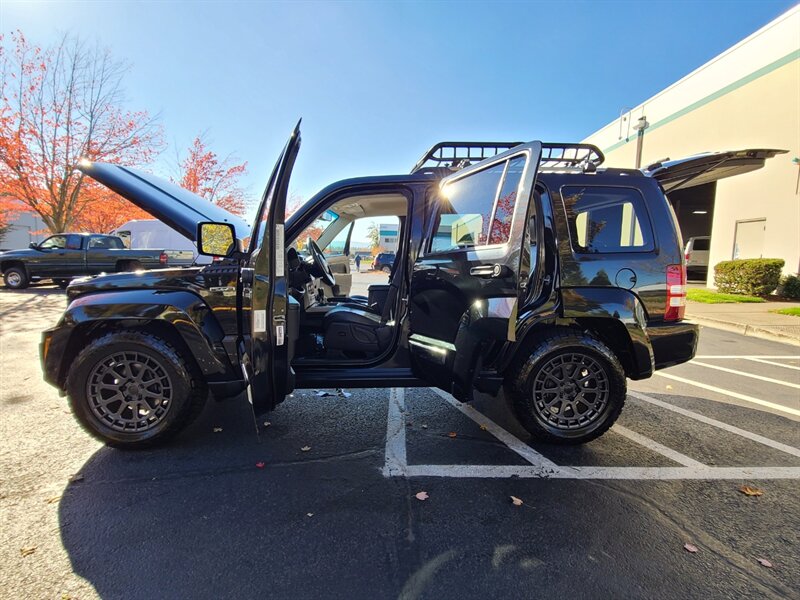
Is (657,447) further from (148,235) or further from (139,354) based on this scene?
(148,235)

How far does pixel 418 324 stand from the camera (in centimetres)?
315

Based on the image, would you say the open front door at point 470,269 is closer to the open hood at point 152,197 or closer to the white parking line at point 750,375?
the open hood at point 152,197

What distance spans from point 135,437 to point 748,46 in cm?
1889

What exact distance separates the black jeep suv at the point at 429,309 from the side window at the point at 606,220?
11 millimetres

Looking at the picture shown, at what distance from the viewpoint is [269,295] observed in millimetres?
2605

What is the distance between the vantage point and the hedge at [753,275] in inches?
460

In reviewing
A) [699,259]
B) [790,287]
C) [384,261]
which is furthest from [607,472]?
[699,259]

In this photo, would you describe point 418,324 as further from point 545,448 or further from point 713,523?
point 713,523

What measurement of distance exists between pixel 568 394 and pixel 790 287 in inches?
506

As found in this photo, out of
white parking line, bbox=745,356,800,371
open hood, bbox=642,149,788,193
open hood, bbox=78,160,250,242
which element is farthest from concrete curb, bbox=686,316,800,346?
open hood, bbox=78,160,250,242

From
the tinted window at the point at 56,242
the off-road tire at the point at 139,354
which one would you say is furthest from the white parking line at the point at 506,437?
the tinted window at the point at 56,242

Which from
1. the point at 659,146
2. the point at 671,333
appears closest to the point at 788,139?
the point at 659,146

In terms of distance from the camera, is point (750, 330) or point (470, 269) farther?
point (750, 330)

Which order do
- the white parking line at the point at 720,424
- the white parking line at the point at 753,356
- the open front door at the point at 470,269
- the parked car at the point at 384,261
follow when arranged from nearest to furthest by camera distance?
the open front door at the point at 470,269 → the white parking line at the point at 720,424 → the parked car at the point at 384,261 → the white parking line at the point at 753,356
